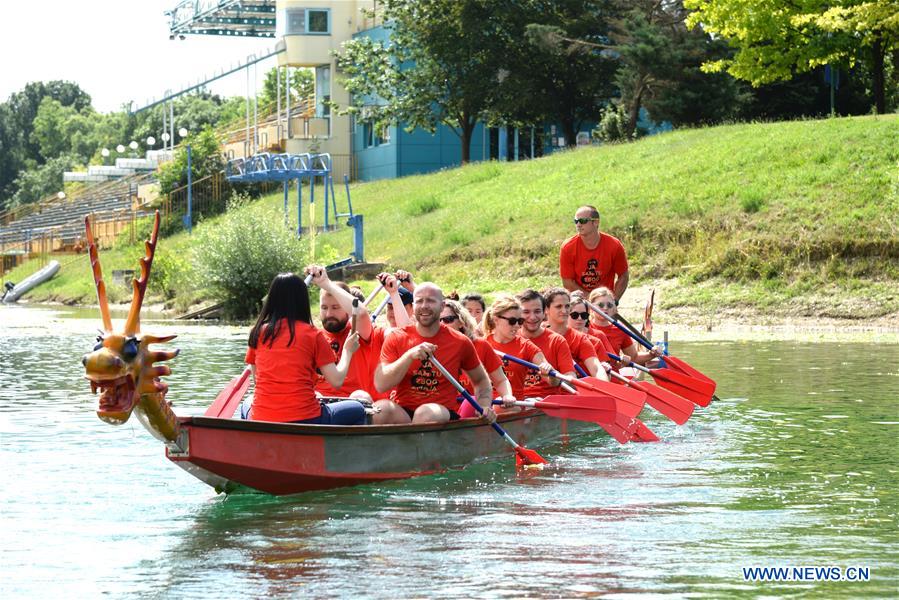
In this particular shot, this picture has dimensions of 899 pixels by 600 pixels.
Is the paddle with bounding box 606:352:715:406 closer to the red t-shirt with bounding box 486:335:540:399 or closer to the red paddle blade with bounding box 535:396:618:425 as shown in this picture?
the red t-shirt with bounding box 486:335:540:399

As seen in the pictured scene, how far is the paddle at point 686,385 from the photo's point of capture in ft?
49.0

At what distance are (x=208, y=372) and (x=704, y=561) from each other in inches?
470

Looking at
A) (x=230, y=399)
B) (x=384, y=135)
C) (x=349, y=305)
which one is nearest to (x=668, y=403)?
(x=349, y=305)

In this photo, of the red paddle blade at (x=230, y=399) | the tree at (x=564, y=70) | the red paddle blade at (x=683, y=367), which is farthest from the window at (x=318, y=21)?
the red paddle blade at (x=230, y=399)

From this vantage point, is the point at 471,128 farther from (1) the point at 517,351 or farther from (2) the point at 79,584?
(2) the point at 79,584

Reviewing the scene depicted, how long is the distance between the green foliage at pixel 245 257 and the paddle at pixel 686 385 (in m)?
17.6

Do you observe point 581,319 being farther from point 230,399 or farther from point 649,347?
point 230,399

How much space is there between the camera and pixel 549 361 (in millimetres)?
13078

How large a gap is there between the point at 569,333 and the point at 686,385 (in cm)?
173

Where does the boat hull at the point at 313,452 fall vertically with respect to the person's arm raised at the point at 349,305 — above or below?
below

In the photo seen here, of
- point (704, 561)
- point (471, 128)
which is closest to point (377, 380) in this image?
point (704, 561)

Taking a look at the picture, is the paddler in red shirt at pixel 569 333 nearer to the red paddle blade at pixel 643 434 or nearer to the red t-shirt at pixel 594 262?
the red paddle blade at pixel 643 434

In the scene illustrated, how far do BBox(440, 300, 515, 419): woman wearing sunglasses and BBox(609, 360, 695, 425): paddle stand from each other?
2440mm

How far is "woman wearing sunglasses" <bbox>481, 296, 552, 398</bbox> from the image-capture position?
12.5m
